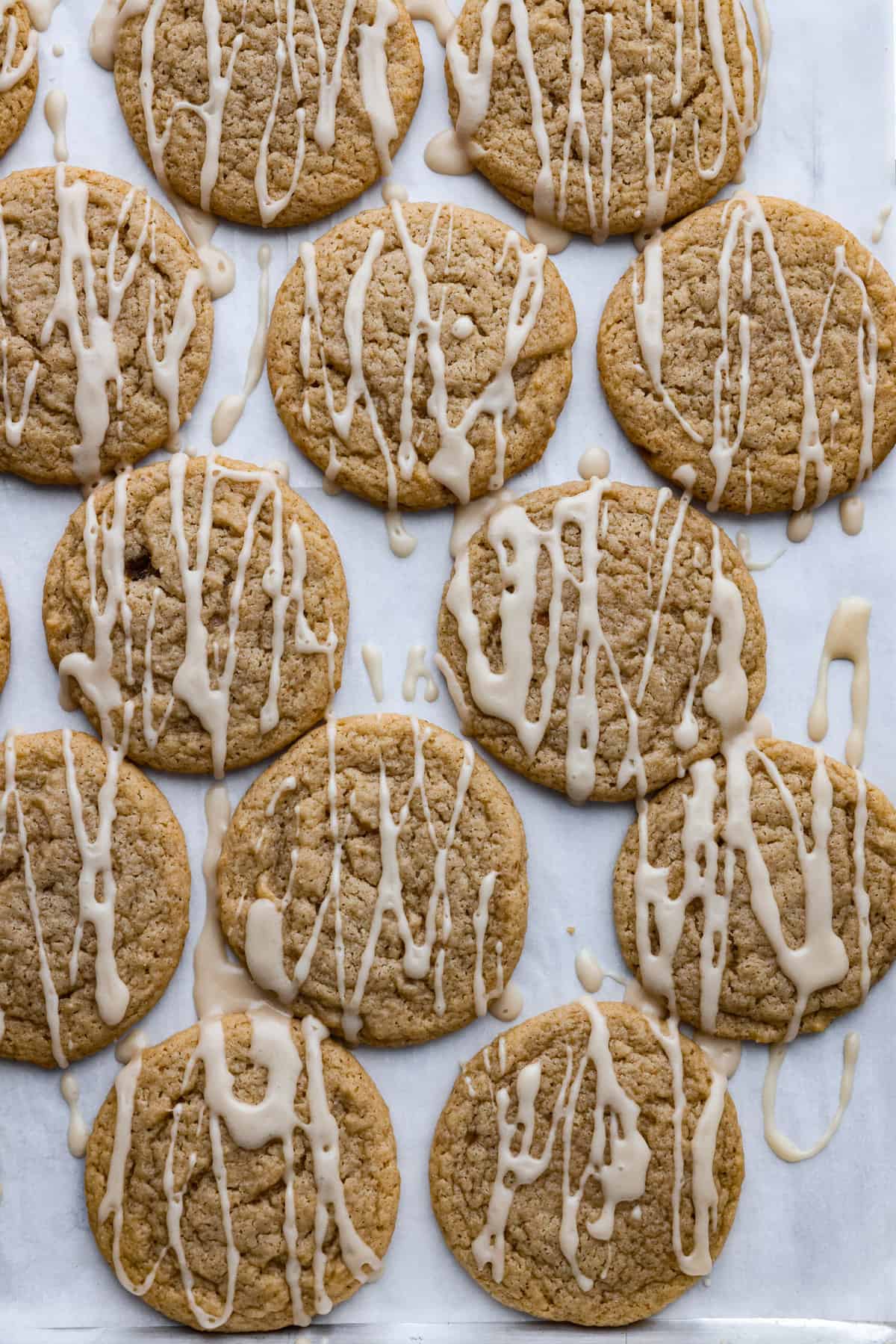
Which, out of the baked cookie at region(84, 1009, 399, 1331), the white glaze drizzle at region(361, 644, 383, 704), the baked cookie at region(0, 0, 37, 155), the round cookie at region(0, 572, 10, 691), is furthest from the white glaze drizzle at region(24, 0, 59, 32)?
the baked cookie at region(84, 1009, 399, 1331)

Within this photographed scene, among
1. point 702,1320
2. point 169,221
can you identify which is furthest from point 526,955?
point 169,221

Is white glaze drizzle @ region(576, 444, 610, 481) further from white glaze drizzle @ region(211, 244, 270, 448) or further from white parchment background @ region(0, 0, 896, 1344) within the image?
white glaze drizzle @ region(211, 244, 270, 448)

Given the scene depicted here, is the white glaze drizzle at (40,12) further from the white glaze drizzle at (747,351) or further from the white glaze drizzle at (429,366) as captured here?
the white glaze drizzle at (747,351)

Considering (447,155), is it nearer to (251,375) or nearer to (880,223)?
(251,375)

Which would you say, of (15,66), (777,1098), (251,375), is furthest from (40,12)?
(777,1098)

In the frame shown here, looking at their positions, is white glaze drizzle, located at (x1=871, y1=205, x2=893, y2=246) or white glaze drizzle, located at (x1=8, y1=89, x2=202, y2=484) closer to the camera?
white glaze drizzle, located at (x1=8, y1=89, x2=202, y2=484)

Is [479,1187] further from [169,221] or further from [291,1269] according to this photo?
[169,221]
